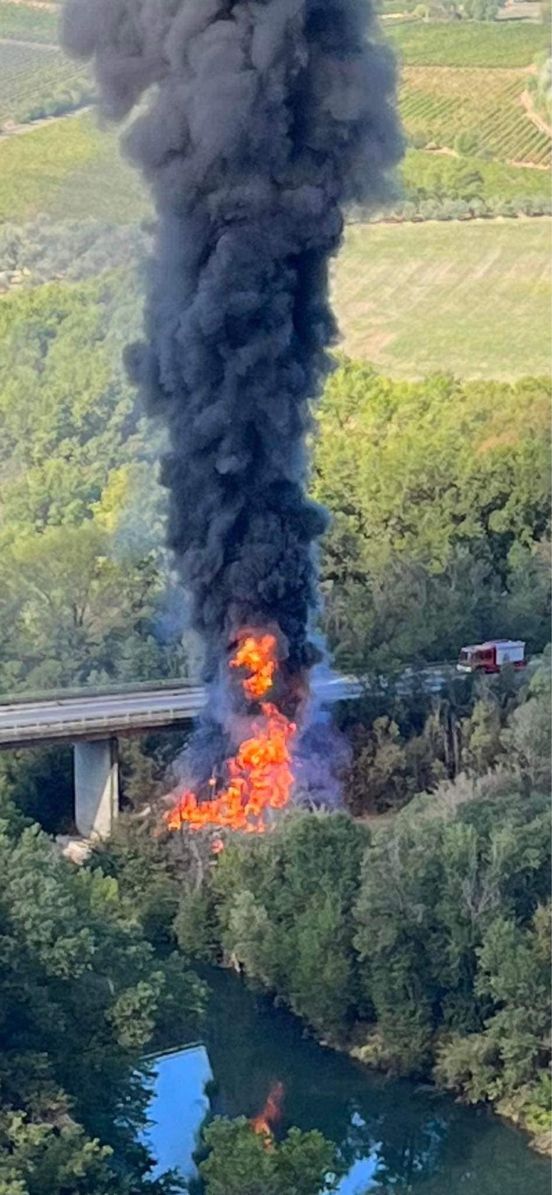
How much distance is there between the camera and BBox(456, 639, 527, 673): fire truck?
3825 cm

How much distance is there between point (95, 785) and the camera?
34375 millimetres

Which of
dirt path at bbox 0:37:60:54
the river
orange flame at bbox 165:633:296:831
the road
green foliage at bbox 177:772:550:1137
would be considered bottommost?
the river

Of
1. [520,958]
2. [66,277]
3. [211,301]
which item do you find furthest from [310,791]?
[66,277]

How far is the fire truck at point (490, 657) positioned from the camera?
125 ft

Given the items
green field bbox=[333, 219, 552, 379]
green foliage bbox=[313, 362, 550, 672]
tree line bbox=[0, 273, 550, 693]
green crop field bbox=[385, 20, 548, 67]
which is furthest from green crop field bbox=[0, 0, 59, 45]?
green crop field bbox=[385, 20, 548, 67]

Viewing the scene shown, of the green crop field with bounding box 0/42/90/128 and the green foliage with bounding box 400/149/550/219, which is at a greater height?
the green foliage with bounding box 400/149/550/219

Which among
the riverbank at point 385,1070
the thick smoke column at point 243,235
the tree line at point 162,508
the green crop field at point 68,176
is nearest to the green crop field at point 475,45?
the tree line at point 162,508

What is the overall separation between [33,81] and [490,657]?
14230 mm

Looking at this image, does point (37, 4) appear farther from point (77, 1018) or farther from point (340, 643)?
point (77, 1018)

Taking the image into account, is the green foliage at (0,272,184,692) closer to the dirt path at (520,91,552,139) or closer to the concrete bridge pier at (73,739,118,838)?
the concrete bridge pier at (73,739,118,838)

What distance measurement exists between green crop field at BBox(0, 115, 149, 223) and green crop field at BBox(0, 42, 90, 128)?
38cm

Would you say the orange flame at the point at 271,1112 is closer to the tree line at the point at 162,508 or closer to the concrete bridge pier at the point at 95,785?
the concrete bridge pier at the point at 95,785

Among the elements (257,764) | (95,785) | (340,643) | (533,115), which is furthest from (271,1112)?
(533,115)

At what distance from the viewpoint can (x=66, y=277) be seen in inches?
1897
